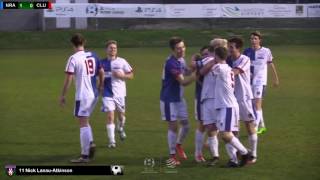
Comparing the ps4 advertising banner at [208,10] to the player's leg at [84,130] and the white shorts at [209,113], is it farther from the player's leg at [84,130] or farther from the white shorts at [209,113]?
the white shorts at [209,113]

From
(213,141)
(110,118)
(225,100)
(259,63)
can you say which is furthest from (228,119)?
(259,63)

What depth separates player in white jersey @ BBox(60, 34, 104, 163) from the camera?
11555 mm

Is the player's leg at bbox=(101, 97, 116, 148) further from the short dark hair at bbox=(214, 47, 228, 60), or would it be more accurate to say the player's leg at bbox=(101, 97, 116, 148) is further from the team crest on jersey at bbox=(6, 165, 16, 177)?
the short dark hair at bbox=(214, 47, 228, 60)

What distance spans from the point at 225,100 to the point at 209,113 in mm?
452

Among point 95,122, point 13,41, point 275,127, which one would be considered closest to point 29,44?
point 13,41

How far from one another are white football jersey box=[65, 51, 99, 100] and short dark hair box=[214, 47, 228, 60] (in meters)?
2.39

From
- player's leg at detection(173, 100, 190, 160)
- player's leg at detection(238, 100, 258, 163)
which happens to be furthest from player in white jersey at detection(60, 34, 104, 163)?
player's leg at detection(238, 100, 258, 163)

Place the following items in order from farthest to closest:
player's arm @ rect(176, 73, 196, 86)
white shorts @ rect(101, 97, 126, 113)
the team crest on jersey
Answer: white shorts @ rect(101, 97, 126, 113), player's arm @ rect(176, 73, 196, 86), the team crest on jersey

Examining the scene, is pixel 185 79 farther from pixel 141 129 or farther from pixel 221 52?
pixel 141 129

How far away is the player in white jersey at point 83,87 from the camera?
37.9 feet

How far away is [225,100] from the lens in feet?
34.8

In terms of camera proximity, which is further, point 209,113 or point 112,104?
point 112,104

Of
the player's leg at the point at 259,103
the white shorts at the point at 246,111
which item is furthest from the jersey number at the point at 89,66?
the player's leg at the point at 259,103

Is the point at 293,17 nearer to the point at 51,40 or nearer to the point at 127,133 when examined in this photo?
the point at 51,40
